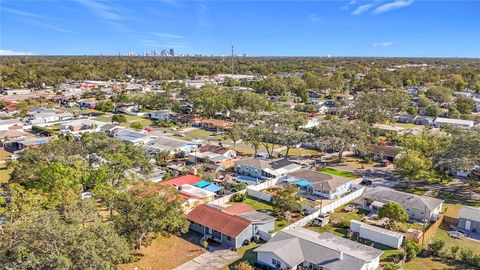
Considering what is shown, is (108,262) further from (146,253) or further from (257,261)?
(257,261)

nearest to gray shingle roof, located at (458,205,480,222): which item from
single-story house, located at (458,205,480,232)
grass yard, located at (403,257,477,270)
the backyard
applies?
single-story house, located at (458,205,480,232)

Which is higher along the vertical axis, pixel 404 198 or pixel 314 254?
pixel 404 198

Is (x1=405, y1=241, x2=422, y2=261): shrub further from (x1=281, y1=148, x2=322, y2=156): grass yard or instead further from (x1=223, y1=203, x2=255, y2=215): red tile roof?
(x1=281, y1=148, x2=322, y2=156): grass yard

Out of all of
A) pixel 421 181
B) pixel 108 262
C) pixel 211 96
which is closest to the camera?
pixel 108 262

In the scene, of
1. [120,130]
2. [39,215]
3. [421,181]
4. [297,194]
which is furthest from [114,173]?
[421,181]

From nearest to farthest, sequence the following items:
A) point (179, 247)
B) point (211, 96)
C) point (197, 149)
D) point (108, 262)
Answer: point (108, 262) → point (179, 247) → point (197, 149) → point (211, 96)

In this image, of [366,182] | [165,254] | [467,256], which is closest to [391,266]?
[467,256]

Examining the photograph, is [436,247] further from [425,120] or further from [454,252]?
[425,120]
